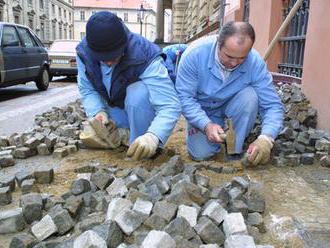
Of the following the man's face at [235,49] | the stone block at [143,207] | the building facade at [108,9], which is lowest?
the stone block at [143,207]

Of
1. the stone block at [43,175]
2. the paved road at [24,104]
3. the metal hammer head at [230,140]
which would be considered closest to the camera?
the stone block at [43,175]

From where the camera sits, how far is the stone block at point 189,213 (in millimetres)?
1707

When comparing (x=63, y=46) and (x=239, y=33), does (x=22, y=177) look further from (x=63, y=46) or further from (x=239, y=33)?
(x=63, y=46)

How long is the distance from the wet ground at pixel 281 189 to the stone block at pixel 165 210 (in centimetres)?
41

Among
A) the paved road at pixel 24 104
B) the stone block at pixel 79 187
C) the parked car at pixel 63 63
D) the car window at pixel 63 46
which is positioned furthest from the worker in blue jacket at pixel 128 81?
the car window at pixel 63 46

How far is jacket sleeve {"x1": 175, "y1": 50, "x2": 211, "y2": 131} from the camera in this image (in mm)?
2689

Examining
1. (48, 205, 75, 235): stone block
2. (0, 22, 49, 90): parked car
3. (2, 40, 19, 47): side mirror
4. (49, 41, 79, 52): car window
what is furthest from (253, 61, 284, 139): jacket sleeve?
(49, 41, 79, 52): car window

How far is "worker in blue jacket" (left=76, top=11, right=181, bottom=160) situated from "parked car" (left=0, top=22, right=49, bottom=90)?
15.6 ft

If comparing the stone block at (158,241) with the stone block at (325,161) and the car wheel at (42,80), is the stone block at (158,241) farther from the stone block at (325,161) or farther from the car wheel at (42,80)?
the car wheel at (42,80)

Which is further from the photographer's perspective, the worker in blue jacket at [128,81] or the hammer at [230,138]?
the hammer at [230,138]

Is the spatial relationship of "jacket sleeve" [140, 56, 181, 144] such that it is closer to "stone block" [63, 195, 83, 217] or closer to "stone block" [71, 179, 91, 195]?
"stone block" [71, 179, 91, 195]

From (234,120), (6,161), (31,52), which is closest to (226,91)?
(234,120)

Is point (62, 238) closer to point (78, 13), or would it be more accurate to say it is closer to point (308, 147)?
point (308, 147)

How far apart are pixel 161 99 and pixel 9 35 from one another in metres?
5.89
